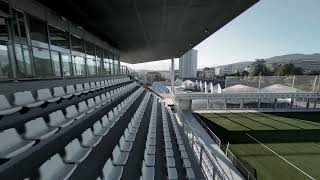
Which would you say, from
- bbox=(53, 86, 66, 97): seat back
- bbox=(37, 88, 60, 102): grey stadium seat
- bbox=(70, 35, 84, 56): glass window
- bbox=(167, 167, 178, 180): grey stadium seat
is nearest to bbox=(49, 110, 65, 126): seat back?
bbox=(37, 88, 60, 102): grey stadium seat

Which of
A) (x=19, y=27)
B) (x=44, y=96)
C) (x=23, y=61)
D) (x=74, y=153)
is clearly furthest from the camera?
(x=19, y=27)

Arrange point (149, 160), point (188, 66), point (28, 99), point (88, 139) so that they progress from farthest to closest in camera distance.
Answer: point (188, 66) < point (149, 160) < point (88, 139) < point (28, 99)

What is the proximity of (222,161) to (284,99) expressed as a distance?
72.2 feet

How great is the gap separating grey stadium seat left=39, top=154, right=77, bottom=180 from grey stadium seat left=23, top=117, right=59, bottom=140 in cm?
58

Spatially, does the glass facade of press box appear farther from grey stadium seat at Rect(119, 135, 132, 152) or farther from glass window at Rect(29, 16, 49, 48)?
grey stadium seat at Rect(119, 135, 132, 152)

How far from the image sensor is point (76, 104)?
598cm

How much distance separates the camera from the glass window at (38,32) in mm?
6412

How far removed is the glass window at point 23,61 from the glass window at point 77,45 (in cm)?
451

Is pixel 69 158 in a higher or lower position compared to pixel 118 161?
higher

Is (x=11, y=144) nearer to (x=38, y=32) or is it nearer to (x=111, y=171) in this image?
(x=111, y=171)

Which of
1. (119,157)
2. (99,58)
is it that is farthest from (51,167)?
(99,58)

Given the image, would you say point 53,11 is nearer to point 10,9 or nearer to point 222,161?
point 10,9

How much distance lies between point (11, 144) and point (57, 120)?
1.37 metres

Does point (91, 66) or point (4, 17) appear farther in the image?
point (91, 66)
